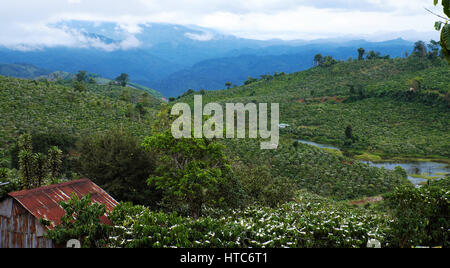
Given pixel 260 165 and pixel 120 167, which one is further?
pixel 260 165

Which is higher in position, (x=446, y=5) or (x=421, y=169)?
(x=446, y=5)

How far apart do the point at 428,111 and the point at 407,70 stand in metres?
26.5

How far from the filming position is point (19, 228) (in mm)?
9164

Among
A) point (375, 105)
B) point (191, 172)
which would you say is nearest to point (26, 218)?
point (191, 172)

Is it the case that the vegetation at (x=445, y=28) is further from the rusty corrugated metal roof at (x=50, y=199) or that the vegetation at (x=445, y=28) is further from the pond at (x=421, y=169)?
the pond at (x=421, y=169)

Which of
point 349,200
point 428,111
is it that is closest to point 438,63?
point 428,111

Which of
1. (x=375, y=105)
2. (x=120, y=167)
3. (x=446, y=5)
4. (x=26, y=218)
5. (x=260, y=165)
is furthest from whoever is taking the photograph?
(x=375, y=105)

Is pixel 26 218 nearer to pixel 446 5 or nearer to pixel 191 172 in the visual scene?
pixel 191 172

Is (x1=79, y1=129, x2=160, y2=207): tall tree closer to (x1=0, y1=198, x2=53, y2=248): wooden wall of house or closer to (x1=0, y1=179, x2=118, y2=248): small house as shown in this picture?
(x1=0, y1=179, x2=118, y2=248): small house

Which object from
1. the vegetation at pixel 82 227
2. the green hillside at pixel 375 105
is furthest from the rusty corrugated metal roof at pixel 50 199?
the green hillside at pixel 375 105

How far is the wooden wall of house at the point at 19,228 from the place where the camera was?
900 cm

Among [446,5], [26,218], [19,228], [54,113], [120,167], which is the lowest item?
[19,228]

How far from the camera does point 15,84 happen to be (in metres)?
48.7
